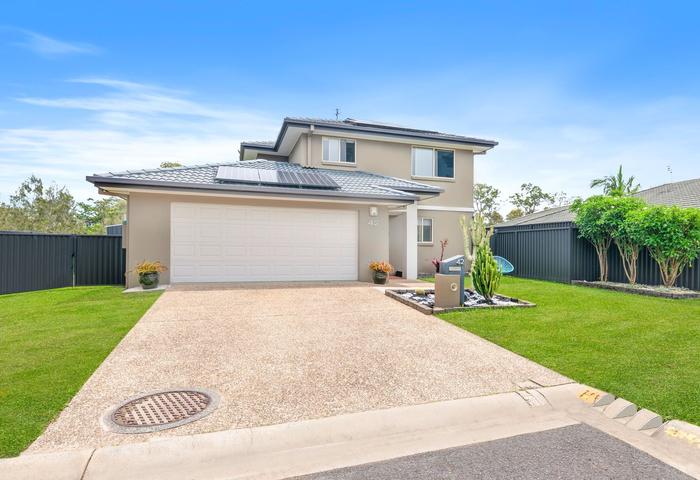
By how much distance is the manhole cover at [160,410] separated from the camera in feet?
10.3

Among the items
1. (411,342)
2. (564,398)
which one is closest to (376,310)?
(411,342)

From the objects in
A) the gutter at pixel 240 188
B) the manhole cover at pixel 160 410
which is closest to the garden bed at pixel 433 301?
the gutter at pixel 240 188

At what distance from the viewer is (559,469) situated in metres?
2.71

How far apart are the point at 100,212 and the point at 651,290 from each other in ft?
157

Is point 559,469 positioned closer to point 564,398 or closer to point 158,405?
point 564,398

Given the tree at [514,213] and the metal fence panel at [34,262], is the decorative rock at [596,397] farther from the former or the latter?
the tree at [514,213]

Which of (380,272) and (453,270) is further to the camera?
(380,272)

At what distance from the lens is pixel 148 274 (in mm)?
10227

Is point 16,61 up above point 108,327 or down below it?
above

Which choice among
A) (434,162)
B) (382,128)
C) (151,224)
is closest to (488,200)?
(434,162)

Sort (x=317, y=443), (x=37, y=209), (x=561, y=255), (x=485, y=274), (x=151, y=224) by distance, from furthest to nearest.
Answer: (x=37, y=209) < (x=561, y=255) < (x=151, y=224) < (x=485, y=274) < (x=317, y=443)

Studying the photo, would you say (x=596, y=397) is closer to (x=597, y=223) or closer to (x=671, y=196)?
(x=597, y=223)

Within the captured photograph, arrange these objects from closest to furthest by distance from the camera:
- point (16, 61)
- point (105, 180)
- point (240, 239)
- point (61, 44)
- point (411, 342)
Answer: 1. point (411, 342)
2. point (105, 180)
3. point (240, 239)
4. point (61, 44)
5. point (16, 61)

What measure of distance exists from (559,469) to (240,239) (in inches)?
402
